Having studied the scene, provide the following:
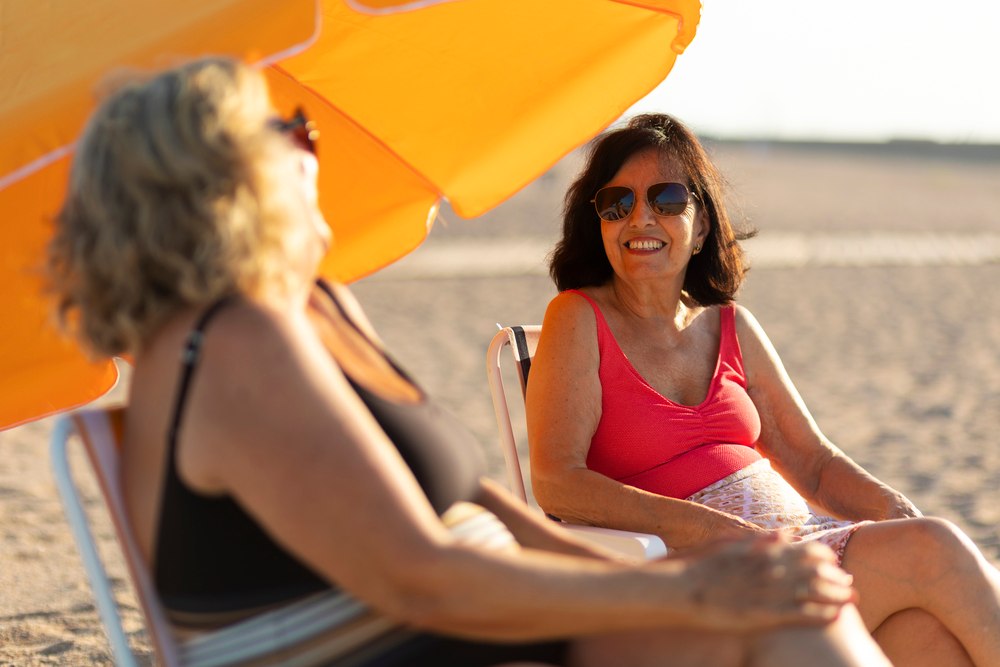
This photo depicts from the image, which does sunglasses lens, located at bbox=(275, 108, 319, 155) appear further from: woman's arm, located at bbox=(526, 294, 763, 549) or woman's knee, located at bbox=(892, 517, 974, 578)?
woman's knee, located at bbox=(892, 517, 974, 578)

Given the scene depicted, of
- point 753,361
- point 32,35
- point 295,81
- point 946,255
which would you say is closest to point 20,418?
point 32,35

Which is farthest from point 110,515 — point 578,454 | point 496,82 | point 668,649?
point 496,82

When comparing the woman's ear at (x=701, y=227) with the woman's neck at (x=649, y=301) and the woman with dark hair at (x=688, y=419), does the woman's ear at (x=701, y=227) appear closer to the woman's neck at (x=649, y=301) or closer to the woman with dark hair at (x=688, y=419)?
the woman with dark hair at (x=688, y=419)

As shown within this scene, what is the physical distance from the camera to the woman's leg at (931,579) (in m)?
2.65

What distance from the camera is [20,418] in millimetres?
2785

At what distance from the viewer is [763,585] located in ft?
6.11

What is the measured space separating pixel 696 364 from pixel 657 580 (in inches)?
65.8

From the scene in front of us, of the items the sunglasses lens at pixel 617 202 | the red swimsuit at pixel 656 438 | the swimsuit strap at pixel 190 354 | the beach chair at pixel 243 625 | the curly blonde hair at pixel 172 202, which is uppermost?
the curly blonde hair at pixel 172 202

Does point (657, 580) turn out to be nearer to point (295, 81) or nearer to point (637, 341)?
point (637, 341)

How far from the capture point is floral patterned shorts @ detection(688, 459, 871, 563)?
3.08 meters

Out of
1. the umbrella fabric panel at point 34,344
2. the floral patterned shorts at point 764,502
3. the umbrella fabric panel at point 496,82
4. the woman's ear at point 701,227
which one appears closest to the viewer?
the umbrella fabric panel at point 34,344

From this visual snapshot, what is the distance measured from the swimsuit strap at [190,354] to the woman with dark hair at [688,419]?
152 centimetres

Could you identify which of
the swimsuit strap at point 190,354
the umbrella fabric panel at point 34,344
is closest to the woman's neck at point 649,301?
the umbrella fabric panel at point 34,344

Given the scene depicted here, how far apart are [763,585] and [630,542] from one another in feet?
3.30
